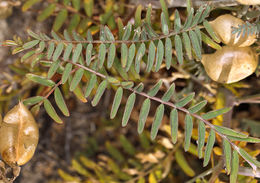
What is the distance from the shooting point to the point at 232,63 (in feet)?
3.23

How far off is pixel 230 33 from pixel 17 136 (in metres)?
0.71

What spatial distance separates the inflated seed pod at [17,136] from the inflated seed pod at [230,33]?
0.64m

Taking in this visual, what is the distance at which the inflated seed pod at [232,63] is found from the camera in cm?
98

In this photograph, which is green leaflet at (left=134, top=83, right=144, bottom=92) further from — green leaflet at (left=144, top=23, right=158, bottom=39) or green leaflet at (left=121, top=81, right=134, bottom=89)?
green leaflet at (left=144, top=23, right=158, bottom=39)

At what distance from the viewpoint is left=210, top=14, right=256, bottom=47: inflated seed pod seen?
950 mm

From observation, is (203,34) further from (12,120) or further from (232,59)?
(12,120)

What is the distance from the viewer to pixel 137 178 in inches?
57.0

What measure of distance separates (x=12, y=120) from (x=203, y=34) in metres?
0.65

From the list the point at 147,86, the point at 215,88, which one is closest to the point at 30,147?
the point at 215,88

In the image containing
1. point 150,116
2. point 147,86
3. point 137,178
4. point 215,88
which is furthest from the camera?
point 150,116

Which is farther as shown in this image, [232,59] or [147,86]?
[147,86]

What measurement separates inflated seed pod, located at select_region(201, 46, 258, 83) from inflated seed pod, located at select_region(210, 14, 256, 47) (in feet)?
0.09

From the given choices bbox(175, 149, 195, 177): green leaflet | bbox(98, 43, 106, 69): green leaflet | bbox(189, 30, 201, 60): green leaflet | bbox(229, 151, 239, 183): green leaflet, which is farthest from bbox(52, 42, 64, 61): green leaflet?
bbox(175, 149, 195, 177): green leaflet

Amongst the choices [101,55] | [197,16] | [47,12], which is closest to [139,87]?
[101,55]
